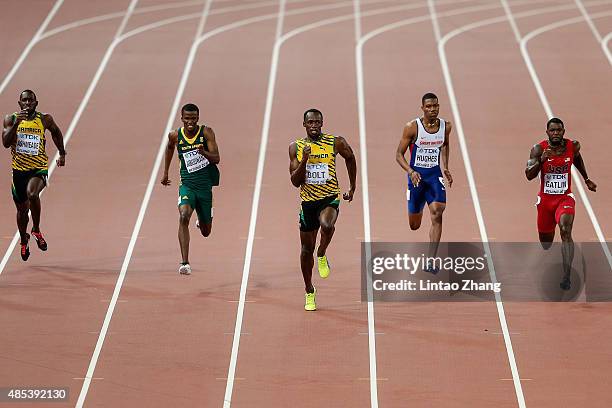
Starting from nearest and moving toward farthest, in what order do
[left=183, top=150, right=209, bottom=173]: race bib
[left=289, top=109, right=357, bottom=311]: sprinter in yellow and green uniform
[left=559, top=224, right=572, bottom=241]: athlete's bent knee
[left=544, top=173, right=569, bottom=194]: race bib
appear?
[left=289, top=109, right=357, bottom=311]: sprinter in yellow and green uniform, [left=559, top=224, right=572, bottom=241]: athlete's bent knee, [left=544, top=173, right=569, bottom=194]: race bib, [left=183, top=150, right=209, bottom=173]: race bib

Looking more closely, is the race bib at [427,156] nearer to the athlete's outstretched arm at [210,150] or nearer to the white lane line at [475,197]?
the white lane line at [475,197]

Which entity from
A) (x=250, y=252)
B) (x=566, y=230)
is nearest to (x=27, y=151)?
(x=250, y=252)

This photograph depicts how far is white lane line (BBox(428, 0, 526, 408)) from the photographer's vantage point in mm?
10477

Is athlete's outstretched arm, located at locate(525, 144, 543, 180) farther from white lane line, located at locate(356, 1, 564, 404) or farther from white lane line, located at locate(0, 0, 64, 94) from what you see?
white lane line, located at locate(0, 0, 64, 94)

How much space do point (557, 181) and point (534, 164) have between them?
1.16ft

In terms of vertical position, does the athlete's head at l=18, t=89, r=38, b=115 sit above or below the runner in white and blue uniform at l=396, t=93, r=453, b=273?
above

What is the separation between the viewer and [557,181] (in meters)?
12.5

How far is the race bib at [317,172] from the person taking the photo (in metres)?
11.8

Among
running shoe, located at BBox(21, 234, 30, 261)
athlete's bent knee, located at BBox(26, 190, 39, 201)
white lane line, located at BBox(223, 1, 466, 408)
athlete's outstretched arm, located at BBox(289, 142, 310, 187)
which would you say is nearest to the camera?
white lane line, located at BBox(223, 1, 466, 408)

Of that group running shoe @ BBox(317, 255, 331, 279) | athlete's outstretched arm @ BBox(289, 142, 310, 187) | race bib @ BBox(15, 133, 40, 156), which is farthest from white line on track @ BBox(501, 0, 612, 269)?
race bib @ BBox(15, 133, 40, 156)

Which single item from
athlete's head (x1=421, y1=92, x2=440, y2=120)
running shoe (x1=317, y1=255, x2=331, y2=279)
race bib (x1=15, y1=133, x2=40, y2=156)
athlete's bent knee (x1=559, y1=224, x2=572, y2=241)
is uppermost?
athlete's head (x1=421, y1=92, x2=440, y2=120)

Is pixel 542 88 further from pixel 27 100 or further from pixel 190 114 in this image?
pixel 27 100

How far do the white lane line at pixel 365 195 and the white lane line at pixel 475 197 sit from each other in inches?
44.0

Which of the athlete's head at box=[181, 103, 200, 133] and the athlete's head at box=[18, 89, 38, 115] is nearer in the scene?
the athlete's head at box=[181, 103, 200, 133]
